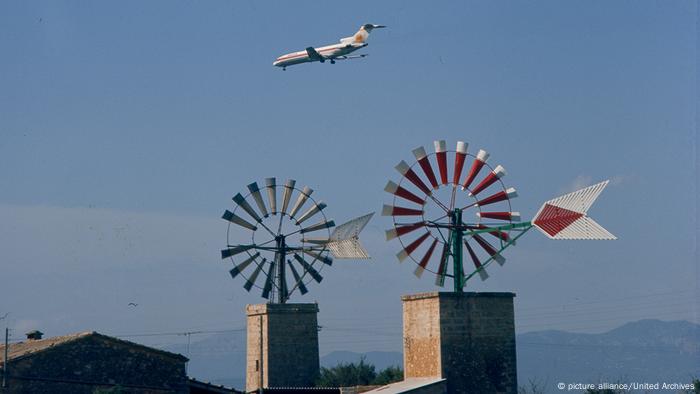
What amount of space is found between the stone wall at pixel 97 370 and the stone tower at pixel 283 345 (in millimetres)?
10346

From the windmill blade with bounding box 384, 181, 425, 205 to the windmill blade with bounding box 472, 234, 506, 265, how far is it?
2426 millimetres

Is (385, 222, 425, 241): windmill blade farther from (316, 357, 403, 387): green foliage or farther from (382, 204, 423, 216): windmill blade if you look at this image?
(316, 357, 403, 387): green foliage

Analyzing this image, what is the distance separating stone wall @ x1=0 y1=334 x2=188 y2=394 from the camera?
1724 inches

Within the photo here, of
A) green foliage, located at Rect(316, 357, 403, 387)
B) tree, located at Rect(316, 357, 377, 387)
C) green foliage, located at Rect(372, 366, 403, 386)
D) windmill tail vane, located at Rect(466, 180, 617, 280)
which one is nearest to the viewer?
windmill tail vane, located at Rect(466, 180, 617, 280)

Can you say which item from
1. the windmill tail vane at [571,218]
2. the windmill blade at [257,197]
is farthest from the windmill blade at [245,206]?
the windmill tail vane at [571,218]

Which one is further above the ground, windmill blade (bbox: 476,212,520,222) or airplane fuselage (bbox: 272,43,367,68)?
airplane fuselage (bbox: 272,43,367,68)

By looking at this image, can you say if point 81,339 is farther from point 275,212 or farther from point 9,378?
point 275,212

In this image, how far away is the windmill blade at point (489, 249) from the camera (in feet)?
151

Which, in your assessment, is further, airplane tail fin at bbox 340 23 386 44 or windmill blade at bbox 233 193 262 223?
airplane tail fin at bbox 340 23 386 44

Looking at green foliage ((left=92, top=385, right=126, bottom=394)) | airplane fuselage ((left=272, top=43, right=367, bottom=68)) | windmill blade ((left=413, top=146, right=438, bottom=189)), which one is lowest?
green foliage ((left=92, top=385, right=126, bottom=394))

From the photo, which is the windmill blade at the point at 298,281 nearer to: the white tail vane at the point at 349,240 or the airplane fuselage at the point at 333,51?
the white tail vane at the point at 349,240

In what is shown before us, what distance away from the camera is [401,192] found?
152 ft

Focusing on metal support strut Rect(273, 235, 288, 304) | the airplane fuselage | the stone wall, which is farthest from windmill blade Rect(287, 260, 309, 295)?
the airplane fuselage

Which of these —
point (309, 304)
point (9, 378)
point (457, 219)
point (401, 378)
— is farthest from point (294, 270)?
point (9, 378)
